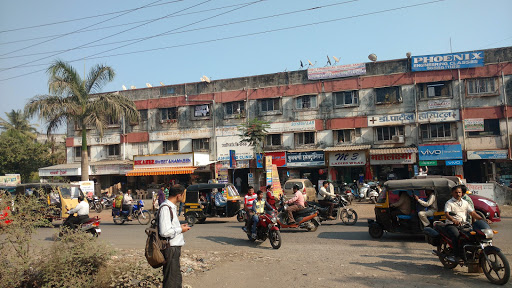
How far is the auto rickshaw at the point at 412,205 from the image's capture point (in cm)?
995

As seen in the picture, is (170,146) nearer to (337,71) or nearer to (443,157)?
(337,71)

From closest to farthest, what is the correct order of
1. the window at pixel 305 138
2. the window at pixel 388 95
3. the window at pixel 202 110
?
the window at pixel 388 95, the window at pixel 305 138, the window at pixel 202 110

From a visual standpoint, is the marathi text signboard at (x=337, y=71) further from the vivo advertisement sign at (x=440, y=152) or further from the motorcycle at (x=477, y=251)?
the motorcycle at (x=477, y=251)

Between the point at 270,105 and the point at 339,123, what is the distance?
570 centimetres

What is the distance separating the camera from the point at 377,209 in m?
10.8

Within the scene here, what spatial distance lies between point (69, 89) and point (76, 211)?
48.1 feet

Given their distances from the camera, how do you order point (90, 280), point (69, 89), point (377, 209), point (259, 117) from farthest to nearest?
point (259, 117) → point (69, 89) → point (377, 209) → point (90, 280)

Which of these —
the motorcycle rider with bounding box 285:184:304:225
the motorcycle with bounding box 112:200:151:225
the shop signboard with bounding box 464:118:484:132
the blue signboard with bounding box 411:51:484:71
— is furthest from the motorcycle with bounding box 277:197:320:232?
the blue signboard with bounding box 411:51:484:71

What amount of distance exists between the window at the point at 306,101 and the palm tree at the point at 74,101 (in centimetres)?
1318

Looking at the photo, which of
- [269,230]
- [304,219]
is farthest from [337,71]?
[269,230]

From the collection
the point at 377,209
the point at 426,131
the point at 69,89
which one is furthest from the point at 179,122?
the point at 377,209

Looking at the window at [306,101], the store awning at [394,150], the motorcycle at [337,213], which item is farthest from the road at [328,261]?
the window at [306,101]

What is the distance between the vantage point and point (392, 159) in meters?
27.6

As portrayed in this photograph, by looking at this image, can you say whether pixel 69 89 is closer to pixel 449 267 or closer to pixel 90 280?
pixel 90 280
